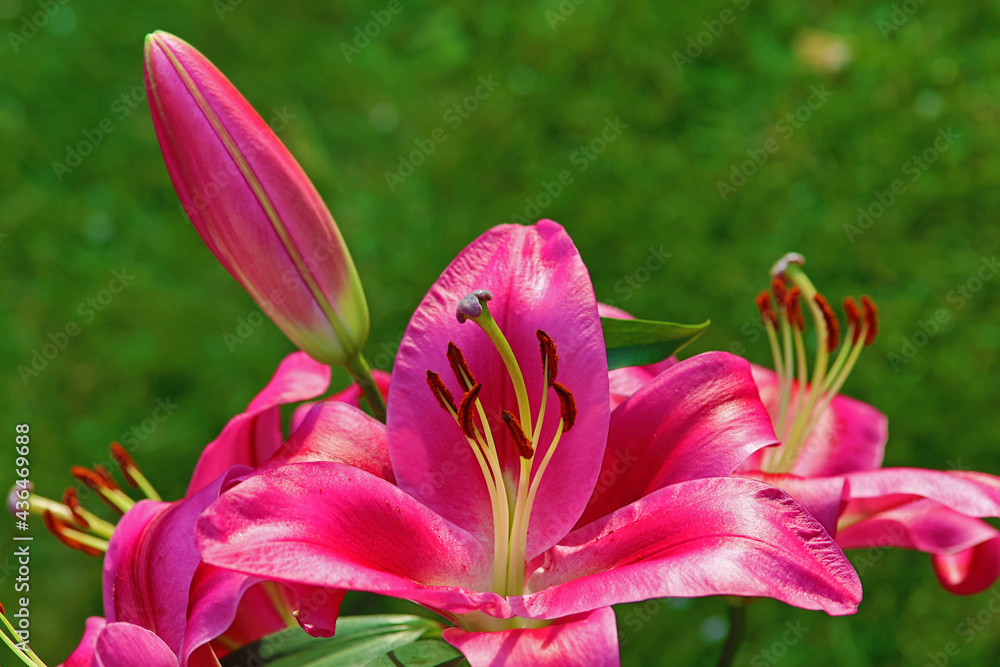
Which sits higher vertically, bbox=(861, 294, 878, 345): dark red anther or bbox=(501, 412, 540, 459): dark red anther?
bbox=(501, 412, 540, 459): dark red anther

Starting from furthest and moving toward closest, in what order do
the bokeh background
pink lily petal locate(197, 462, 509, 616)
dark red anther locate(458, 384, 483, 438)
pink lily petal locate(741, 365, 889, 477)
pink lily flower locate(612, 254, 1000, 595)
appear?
the bokeh background < pink lily petal locate(741, 365, 889, 477) < pink lily flower locate(612, 254, 1000, 595) < dark red anther locate(458, 384, 483, 438) < pink lily petal locate(197, 462, 509, 616)

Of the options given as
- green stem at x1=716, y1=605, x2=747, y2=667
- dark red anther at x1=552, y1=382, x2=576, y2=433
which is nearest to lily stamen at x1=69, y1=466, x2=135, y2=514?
dark red anther at x1=552, y1=382, x2=576, y2=433

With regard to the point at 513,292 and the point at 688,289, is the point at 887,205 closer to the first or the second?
the point at 688,289

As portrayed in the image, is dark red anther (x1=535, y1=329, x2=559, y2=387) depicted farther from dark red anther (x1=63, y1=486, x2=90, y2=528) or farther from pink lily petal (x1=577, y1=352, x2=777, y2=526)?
dark red anther (x1=63, y1=486, x2=90, y2=528)

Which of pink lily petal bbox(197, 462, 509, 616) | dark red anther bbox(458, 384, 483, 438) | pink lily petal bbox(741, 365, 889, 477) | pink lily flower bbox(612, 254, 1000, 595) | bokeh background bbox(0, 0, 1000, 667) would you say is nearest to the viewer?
pink lily petal bbox(197, 462, 509, 616)

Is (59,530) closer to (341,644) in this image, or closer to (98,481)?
(98,481)

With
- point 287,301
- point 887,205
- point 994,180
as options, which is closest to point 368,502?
point 287,301
